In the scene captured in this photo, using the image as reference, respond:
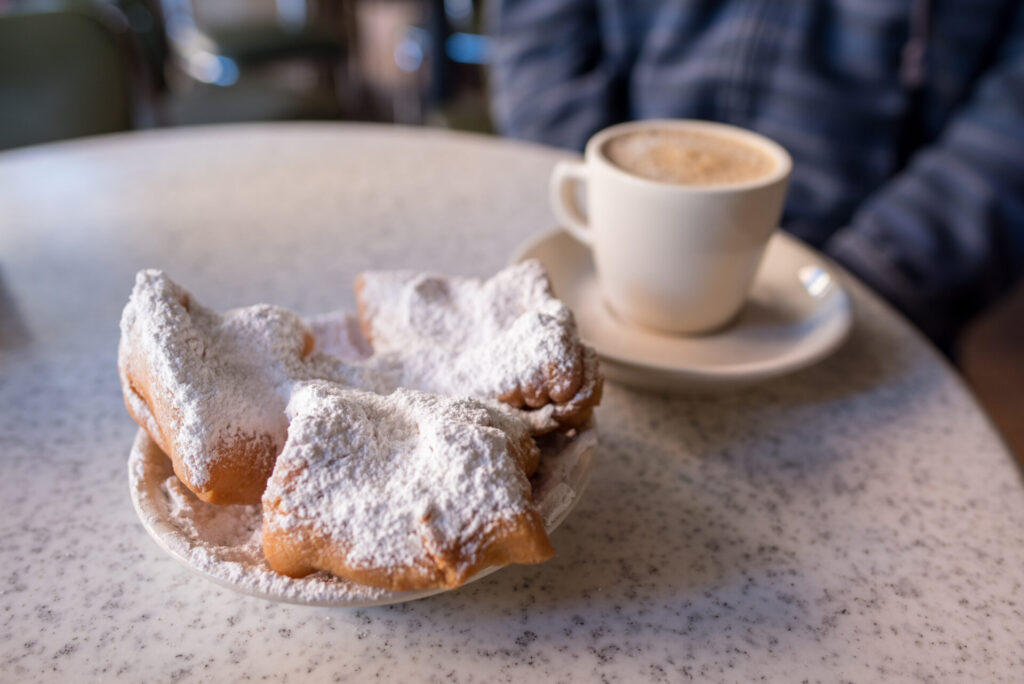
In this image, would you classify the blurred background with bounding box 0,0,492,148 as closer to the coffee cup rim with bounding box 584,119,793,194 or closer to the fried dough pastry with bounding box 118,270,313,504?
the coffee cup rim with bounding box 584,119,793,194

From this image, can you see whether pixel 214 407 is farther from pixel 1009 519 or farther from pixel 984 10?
pixel 984 10

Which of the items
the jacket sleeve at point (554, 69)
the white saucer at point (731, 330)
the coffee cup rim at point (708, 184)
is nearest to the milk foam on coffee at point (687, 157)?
the coffee cup rim at point (708, 184)

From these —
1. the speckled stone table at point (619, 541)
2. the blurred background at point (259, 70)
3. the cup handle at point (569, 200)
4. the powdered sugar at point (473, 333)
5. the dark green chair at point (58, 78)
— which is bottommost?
the blurred background at point (259, 70)

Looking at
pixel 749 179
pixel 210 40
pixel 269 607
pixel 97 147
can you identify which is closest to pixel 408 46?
pixel 210 40

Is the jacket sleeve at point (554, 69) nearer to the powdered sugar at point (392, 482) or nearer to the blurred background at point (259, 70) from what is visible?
the blurred background at point (259, 70)

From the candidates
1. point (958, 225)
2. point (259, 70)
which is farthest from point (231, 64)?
point (958, 225)

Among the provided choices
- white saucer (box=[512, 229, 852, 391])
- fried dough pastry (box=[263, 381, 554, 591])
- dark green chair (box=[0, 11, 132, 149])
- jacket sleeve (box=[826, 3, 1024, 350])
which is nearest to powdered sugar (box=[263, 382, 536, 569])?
fried dough pastry (box=[263, 381, 554, 591])

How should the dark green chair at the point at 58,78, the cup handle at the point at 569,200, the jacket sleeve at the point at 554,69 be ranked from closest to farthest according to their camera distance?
the cup handle at the point at 569,200 → the jacket sleeve at the point at 554,69 → the dark green chair at the point at 58,78
